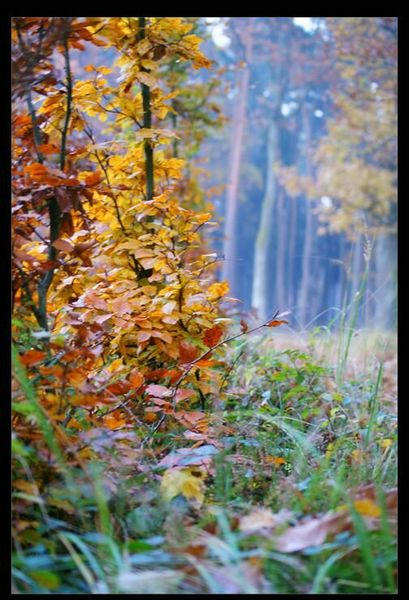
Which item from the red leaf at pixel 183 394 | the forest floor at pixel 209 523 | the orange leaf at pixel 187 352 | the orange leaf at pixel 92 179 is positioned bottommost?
the forest floor at pixel 209 523

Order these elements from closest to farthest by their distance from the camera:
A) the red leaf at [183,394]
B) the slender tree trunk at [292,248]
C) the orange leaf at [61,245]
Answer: the orange leaf at [61,245] < the red leaf at [183,394] < the slender tree trunk at [292,248]

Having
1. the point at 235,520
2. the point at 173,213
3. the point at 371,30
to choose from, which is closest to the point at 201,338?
the point at 173,213

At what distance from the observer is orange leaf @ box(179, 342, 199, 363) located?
8.29ft

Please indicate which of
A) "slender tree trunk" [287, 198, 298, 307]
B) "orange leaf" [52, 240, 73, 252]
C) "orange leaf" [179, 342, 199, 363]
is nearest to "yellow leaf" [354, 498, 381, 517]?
"orange leaf" [179, 342, 199, 363]

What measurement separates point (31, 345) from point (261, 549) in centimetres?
116

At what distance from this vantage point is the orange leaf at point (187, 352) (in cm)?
253

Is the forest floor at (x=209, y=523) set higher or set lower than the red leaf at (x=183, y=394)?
lower

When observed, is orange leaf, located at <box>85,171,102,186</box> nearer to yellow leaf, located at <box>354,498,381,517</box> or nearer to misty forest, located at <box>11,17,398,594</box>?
misty forest, located at <box>11,17,398,594</box>

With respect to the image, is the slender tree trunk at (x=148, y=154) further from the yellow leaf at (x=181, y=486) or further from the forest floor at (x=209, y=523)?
the yellow leaf at (x=181, y=486)

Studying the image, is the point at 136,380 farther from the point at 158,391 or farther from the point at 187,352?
the point at 187,352

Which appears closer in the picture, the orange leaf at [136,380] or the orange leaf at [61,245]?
the orange leaf at [61,245]

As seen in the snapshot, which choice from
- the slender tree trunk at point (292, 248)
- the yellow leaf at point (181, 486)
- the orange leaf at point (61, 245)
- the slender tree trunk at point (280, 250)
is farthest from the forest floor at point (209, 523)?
the slender tree trunk at point (292, 248)

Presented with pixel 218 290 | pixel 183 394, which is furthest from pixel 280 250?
pixel 183 394

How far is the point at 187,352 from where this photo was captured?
8.30 ft
